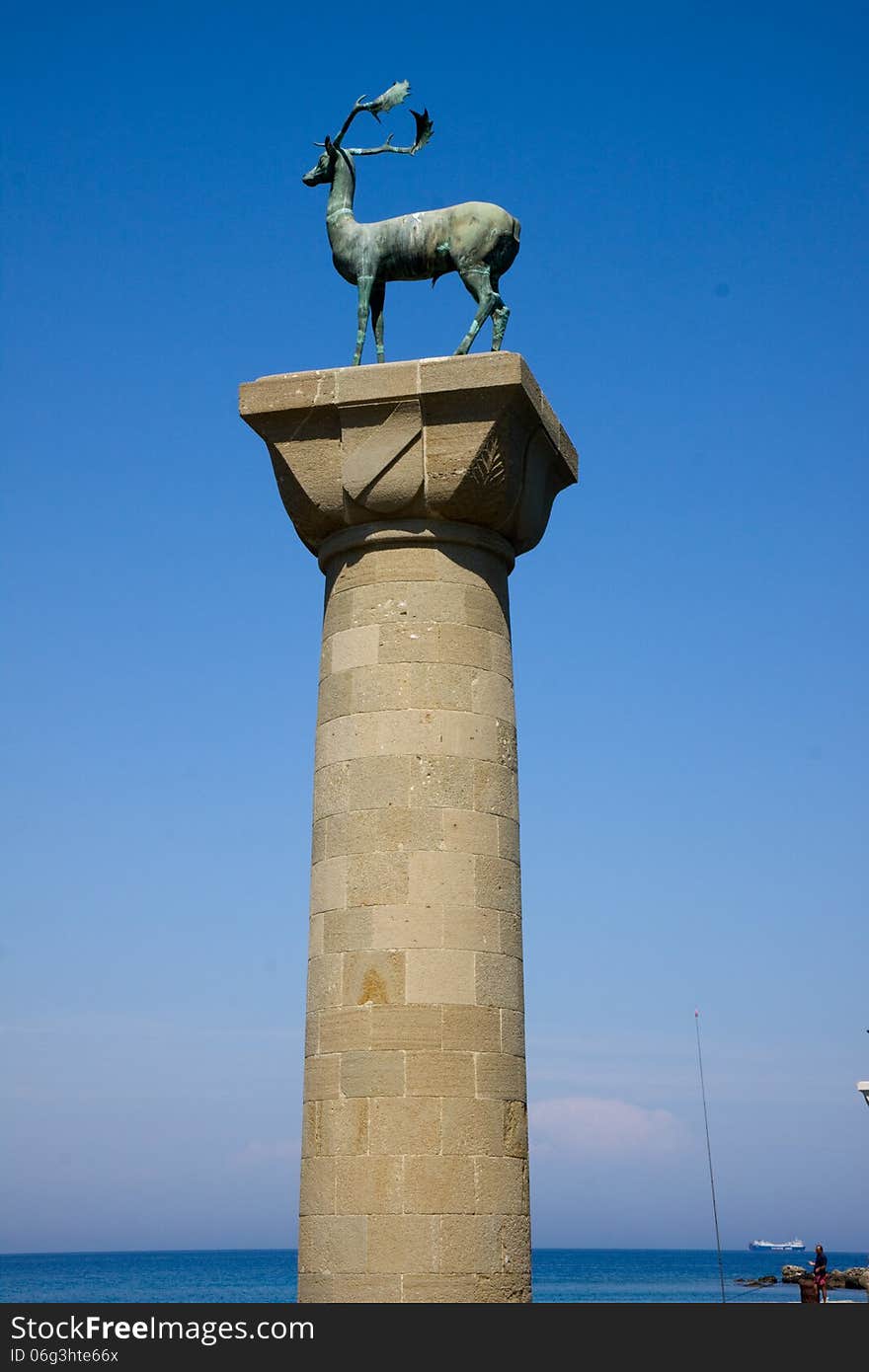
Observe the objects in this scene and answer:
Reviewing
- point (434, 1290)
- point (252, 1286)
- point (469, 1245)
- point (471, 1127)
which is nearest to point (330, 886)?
point (471, 1127)

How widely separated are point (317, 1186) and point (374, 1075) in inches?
40.0

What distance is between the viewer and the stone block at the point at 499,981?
1209 centimetres

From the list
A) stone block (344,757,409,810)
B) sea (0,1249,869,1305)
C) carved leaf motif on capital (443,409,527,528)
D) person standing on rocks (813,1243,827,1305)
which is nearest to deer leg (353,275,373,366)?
carved leaf motif on capital (443,409,527,528)

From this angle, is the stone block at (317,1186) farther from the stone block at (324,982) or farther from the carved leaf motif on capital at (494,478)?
the carved leaf motif on capital at (494,478)

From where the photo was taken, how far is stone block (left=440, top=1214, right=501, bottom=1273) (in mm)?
11312

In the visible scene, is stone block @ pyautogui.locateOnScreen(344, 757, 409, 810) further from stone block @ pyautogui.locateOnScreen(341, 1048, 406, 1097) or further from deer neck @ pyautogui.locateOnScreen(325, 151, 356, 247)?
deer neck @ pyautogui.locateOnScreen(325, 151, 356, 247)

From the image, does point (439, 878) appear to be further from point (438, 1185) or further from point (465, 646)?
point (438, 1185)

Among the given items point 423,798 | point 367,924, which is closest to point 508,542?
point 423,798

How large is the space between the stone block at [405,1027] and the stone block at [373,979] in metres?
0.09

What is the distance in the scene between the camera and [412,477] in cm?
1296

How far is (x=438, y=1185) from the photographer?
37.6 feet

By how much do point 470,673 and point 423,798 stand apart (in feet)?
4.02

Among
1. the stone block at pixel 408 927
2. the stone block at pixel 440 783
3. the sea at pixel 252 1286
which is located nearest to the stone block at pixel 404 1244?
the stone block at pixel 408 927
